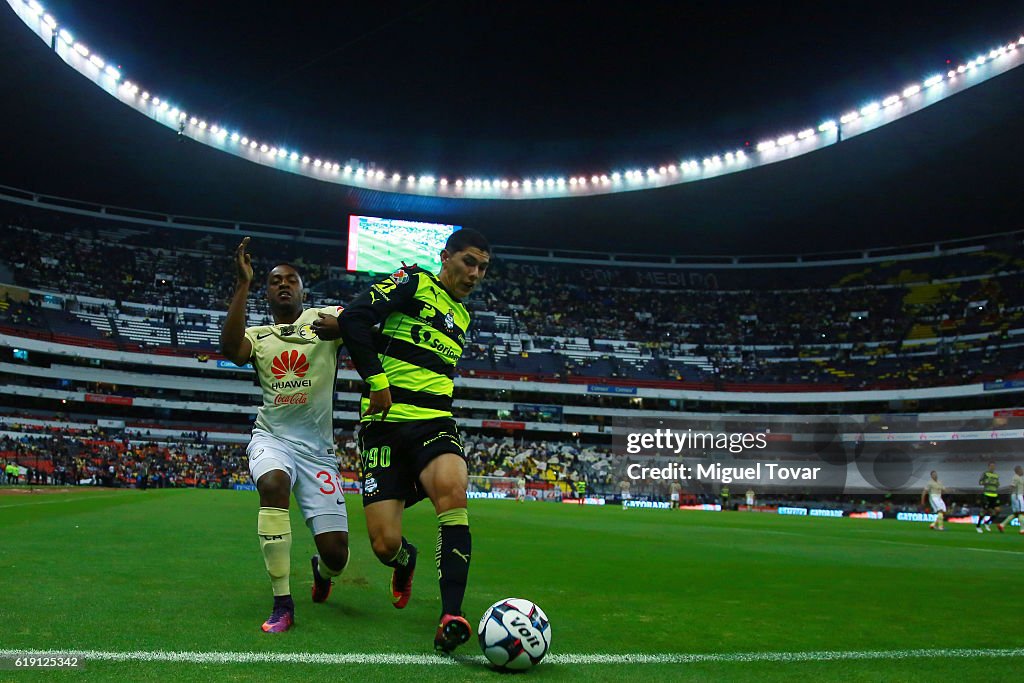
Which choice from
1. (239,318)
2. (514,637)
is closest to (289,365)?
(239,318)

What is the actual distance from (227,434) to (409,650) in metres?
52.4

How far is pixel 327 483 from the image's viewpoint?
539cm

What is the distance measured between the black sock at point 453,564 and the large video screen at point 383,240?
43.4m

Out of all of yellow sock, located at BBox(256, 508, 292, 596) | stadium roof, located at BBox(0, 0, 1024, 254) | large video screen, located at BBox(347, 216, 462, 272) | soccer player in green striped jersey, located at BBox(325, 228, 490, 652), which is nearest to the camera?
soccer player in green striped jersey, located at BBox(325, 228, 490, 652)

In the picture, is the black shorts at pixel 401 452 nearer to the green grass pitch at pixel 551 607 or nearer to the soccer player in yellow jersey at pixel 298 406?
the soccer player in yellow jersey at pixel 298 406

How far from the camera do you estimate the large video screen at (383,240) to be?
4725cm

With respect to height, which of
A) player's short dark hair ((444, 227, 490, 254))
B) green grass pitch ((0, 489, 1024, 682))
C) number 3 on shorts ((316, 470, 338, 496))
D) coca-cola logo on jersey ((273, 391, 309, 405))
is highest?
player's short dark hair ((444, 227, 490, 254))

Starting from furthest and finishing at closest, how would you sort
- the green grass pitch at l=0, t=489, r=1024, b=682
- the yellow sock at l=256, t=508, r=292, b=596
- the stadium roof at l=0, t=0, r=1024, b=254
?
the stadium roof at l=0, t=0, r=1024, b=254 → the yellow sock at l=256, t=508, r=292, b=596 → the green grass pitch at l=0, t=489, r=1024, b=682

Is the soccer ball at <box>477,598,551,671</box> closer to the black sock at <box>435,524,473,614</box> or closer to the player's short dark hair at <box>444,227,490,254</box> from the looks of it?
the black sock at <box>435,524,473,614</box>

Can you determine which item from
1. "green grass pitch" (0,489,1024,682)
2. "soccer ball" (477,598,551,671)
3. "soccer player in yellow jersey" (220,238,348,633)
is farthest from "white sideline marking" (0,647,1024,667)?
"soccer player in yellow jersey" (220,238,348,633)

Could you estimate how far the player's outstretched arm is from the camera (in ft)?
16.2

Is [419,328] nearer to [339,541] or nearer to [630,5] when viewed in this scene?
[339,541]

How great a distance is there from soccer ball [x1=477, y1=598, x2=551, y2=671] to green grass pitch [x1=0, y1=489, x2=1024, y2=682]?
0.13 metres

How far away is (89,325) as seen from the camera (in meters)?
51.9
